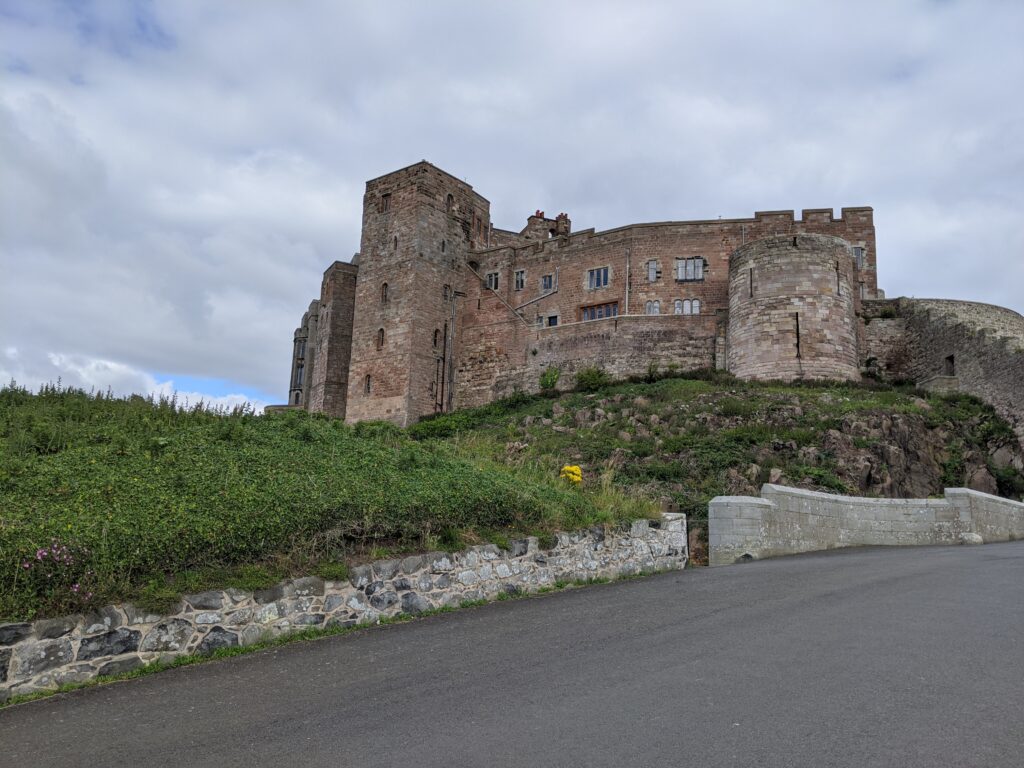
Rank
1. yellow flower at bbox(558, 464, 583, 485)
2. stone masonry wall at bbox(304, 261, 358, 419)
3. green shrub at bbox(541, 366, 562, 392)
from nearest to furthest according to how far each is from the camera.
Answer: yellow flower at bbox(558, 464, 583, 485)
green shrub at bbox(541, 366, 562, 392)
stone masonry wall at bbox(304, 261, 358, 419)

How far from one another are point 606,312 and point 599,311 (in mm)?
489

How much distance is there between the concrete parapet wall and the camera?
14062mm

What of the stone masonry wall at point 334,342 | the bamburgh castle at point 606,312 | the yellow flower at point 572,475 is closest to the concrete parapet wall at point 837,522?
the yellow flower at point 572,475

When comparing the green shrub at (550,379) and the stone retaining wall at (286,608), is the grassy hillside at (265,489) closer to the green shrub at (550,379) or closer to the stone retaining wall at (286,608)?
the stone retaining wall at (286,608)

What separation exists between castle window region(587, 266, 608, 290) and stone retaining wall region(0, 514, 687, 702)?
97.6ft

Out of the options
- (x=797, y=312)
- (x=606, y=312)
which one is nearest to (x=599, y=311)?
(x=606, y=312)

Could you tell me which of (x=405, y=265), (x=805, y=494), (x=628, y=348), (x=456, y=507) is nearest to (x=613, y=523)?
(x=456, y=507)

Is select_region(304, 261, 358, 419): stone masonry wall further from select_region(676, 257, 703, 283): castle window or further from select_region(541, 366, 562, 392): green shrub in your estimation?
select_region(676, 257, 703, 283): castle window

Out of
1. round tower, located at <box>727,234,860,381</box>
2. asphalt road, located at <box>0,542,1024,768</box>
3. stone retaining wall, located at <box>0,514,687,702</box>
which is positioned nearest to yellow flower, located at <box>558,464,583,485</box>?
stone retaining wall, located at <box>0,514,687,702</box>

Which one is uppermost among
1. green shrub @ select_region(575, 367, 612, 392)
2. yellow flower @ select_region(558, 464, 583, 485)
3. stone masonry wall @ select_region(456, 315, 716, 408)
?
stone masonry wall @ select_region(456, 315, 716, 408)

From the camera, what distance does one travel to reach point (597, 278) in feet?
135

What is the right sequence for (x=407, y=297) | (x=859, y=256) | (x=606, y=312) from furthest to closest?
(x=606, y=312), (x=407, y=297), (x=859, y=256)

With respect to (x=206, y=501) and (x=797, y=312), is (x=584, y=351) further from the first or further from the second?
(x=206, y=501)

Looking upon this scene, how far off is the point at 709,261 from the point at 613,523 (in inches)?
1167
